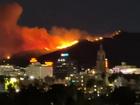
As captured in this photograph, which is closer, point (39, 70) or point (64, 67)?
point (39, 70)

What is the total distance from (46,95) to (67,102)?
5.11 metres

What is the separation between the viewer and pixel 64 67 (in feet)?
585

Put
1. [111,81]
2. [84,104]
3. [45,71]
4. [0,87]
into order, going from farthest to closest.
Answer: [45,71] < [111,81] < [0,87] < [84,104]

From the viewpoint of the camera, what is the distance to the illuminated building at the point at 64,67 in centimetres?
17288

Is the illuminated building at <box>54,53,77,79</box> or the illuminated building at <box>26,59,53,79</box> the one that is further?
the illuminated building at <box>54,53,77,79</box>

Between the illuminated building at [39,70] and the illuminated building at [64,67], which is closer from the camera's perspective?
the illuminated building at [39,70]

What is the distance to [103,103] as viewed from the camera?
6531 cm

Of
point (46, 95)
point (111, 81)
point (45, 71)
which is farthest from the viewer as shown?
point (45, 71)

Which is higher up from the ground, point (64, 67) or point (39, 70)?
point (64, 67)

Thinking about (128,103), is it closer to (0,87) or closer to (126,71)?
(0,87)

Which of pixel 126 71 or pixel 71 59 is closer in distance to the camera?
pixel 126 71

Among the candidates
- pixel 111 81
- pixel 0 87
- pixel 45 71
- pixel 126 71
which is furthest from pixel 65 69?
pixel 0 87

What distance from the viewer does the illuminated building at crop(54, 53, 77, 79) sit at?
567ft

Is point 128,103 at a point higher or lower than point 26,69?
lower
